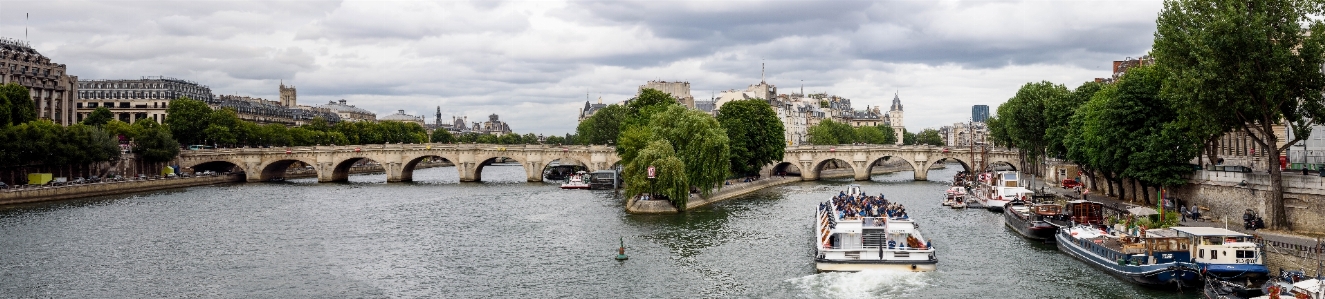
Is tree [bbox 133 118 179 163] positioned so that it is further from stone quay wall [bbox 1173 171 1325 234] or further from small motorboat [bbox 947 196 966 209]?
stone quay wall [bbox 1173 171 1325 234]

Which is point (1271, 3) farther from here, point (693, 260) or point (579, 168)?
point (579, 168)

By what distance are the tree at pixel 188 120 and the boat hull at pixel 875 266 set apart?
114446 millimetres

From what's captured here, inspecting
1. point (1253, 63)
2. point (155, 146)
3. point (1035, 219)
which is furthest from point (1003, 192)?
point (155, 146)

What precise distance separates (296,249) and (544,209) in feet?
84.2

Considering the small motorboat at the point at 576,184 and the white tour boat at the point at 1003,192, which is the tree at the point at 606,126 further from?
the white tour boat at the point at 1003,192

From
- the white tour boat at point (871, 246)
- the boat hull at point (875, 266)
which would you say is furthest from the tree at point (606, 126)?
the boat hull at point (875, 266)

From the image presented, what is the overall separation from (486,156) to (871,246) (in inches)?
3077

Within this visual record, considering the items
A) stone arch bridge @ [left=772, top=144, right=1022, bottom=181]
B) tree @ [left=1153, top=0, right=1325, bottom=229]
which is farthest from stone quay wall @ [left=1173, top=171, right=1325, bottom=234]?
stone arch bridge @ [left=772, top=144, right=1022, bottom=181]

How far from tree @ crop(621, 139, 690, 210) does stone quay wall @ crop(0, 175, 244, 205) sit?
155 feet

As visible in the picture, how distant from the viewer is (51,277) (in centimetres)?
4441

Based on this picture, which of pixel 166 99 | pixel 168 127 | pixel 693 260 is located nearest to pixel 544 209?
pixel 693 260

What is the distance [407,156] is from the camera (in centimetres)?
11975

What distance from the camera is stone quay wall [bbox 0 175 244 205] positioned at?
81.6 metres

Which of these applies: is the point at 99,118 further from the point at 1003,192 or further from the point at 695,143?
the point at 1003,192
